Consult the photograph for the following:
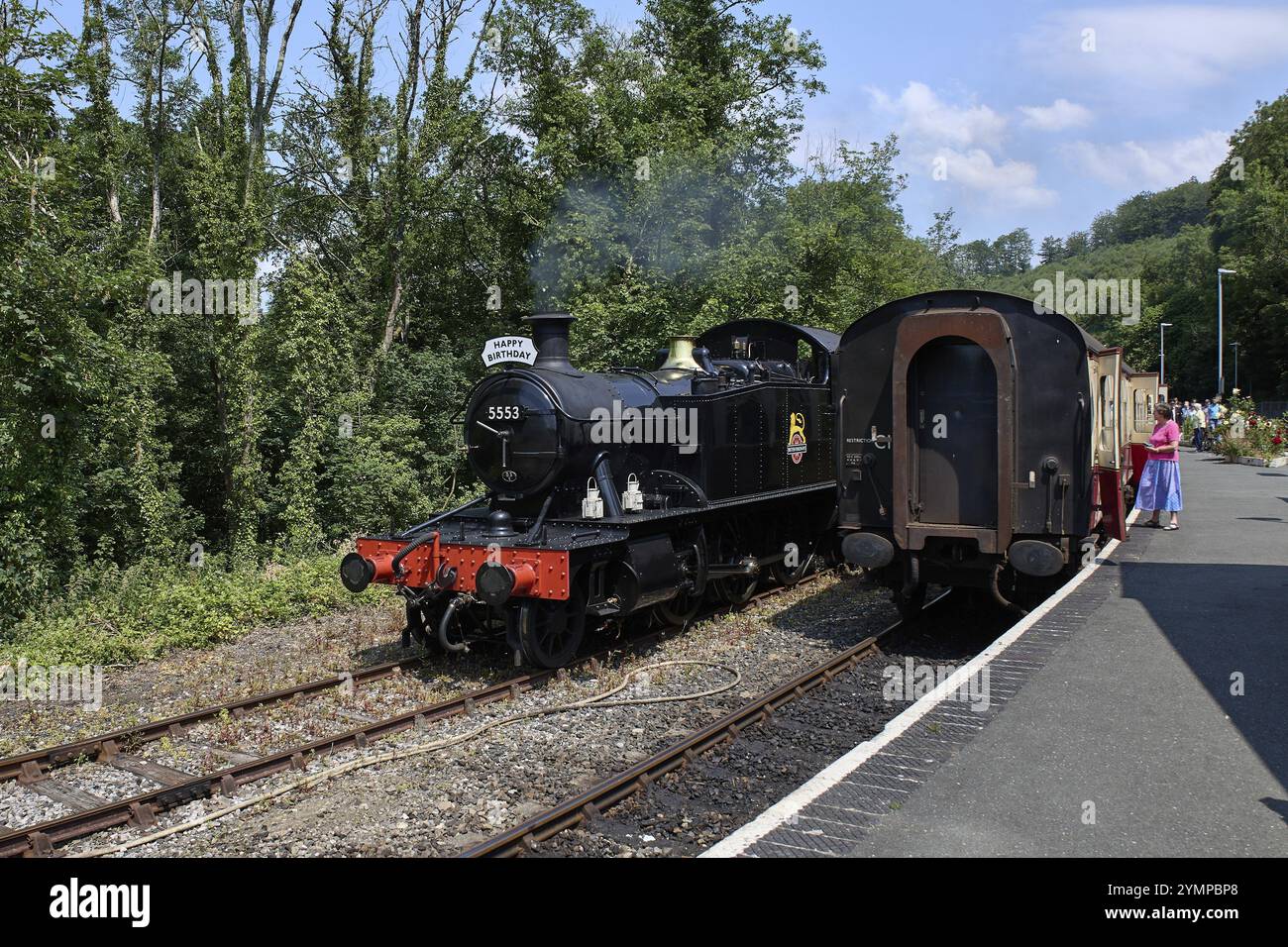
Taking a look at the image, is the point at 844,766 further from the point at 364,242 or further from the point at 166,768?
the point at 364,242

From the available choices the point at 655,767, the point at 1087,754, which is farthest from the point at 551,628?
the point at 1087,754

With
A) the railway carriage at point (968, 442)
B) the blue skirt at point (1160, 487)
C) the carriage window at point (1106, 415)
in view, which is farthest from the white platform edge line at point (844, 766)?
the blue skirt at point (1160, 487)

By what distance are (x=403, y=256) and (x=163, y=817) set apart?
61.6ft

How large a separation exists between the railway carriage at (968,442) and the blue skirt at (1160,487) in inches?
183

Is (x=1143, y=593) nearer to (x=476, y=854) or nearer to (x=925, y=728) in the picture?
(x=925, y=728)

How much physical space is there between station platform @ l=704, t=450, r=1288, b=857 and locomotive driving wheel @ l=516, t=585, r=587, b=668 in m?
3.37

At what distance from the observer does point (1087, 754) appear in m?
5.18

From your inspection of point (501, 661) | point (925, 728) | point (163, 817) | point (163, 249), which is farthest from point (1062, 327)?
point (163, 249)

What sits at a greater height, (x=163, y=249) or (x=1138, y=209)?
(x=1138, y=209)

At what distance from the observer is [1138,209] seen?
149 metres

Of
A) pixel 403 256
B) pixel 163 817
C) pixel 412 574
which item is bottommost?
pixel 163 817

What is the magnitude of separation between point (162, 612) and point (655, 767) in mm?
6976

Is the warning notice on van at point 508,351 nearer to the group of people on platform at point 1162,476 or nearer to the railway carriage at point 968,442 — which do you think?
the railway carriage at point 968,442

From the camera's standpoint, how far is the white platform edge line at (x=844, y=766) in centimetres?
428
